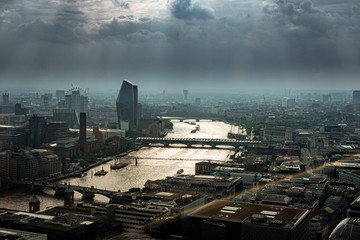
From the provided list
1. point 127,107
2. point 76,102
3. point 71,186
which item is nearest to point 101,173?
point 71,186

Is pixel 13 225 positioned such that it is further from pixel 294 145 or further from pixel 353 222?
pixel 294 145

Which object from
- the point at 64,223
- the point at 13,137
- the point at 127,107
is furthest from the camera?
the point at 127,107

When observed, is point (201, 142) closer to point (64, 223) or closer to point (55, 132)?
point (55, 132)

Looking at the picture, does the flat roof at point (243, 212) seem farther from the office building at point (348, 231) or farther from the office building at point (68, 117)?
the office building at point (68, 117)

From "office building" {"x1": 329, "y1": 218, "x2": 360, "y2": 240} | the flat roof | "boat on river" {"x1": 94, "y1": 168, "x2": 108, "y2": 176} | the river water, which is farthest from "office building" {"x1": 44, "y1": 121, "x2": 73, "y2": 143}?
"office building" {"x1": 329, "y1": 218, "x2": 360, "y2": 240}

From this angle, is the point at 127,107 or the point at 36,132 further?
the point at 127,107

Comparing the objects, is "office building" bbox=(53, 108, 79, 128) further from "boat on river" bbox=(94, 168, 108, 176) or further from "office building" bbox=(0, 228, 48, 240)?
"office building" bbox=(0, 228, 48, 240)

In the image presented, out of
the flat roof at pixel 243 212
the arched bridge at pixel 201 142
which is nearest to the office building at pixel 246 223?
the flat roof at pixel 243 212
